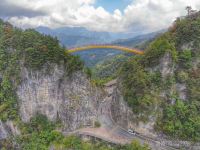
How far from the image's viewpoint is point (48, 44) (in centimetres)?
5784

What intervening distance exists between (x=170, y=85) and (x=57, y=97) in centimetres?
2267

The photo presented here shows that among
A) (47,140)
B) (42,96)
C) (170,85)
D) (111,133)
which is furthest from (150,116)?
(42,96)

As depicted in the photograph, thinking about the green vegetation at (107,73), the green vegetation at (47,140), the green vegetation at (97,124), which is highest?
the green vegetation at (107,73)

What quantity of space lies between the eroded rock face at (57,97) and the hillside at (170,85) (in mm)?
10174

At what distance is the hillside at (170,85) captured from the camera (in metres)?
52.0

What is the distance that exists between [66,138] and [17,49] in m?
21.4

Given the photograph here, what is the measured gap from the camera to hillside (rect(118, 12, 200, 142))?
5203cm

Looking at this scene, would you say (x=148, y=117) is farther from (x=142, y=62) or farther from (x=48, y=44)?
(x=48, y=44)

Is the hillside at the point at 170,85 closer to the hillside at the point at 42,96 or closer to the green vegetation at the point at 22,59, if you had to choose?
the hillside at the point at 42,96

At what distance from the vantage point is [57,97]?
5756 cm

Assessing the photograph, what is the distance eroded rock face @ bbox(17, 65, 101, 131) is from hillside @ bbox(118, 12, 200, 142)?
33.4 feet

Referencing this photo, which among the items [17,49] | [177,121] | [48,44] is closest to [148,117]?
[177,121]

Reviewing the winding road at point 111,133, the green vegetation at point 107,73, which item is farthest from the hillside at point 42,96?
the green vegetation at point 107,73

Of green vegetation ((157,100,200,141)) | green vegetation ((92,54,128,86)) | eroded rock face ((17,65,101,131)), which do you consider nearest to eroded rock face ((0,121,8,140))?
eroded rock face ((17,65,101,131))
